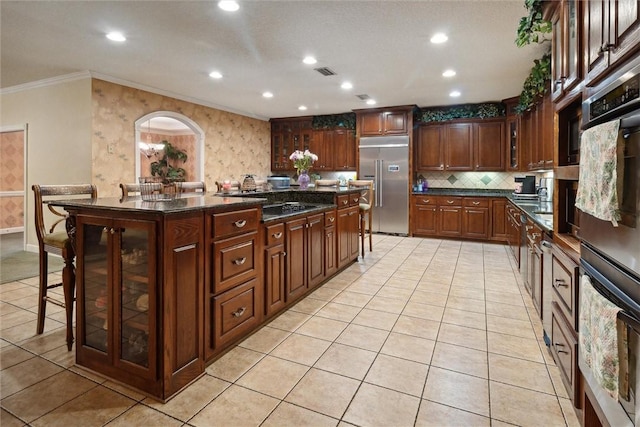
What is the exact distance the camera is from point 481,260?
5.12 metres

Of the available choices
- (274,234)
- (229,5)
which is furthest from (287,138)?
(274,234)

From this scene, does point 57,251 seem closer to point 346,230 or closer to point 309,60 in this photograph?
point 346,230

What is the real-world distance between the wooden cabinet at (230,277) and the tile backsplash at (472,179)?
5754 millimetres

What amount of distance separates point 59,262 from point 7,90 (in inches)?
120

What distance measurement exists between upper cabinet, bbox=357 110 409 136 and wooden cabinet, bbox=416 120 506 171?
1.74ft

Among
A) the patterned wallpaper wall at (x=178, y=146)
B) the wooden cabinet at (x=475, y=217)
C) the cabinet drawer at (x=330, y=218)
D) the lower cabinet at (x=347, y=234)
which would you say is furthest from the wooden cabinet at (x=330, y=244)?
the patterned wallpaper wall at (x=178, y=146)

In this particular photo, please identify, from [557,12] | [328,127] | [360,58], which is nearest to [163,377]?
[557,12]

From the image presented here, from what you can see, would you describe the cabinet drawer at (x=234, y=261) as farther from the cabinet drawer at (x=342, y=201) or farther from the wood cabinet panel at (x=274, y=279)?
the cabinet drawer at (x=342, y=201)

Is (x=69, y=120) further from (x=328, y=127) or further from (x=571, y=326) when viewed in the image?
(x=571, y=326)

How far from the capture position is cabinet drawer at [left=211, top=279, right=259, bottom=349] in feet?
7.25

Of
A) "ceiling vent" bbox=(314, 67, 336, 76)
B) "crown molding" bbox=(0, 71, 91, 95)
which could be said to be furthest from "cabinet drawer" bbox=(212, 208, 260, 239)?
"crown molding" bbox=(0, 71, 91, 95)

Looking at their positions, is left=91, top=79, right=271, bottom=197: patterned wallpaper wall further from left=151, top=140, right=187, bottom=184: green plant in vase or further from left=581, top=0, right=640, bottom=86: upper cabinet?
left=581, top=0, right=640, bottom=86: upper cabinet

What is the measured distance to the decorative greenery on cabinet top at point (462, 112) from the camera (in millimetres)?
6581

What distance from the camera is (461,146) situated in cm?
690
